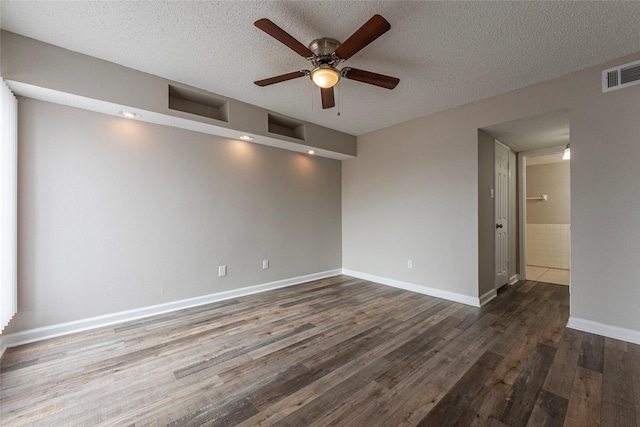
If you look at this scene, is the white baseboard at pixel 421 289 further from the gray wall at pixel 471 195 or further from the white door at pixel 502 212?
the white door at pixel 502 212

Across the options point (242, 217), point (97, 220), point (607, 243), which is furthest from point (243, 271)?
point (607, 243)

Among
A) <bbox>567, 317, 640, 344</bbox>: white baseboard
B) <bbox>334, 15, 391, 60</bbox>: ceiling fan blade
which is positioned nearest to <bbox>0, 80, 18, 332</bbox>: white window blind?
<bbox>334, 15, 391, 60</bbox>: ceiling fan blade

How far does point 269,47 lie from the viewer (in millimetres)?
2199

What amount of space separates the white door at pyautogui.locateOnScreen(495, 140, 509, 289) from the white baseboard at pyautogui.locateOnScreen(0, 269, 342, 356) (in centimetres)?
337

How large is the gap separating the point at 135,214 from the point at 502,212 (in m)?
5.11

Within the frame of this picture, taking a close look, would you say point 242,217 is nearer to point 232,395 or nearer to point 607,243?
point 232,395

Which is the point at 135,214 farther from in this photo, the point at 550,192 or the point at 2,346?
the point at 550,192

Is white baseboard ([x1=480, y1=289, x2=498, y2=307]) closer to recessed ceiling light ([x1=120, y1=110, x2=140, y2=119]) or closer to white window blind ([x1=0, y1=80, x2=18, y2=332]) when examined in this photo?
recessed ceiling light ([x1=120, y1=110, x2=140, y2=119])

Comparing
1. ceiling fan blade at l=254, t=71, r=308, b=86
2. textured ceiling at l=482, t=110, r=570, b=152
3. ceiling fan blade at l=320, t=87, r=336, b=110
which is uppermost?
ceiling fan blade at l=254, t=71, r=308, b=86

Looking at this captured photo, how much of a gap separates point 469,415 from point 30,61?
417cm

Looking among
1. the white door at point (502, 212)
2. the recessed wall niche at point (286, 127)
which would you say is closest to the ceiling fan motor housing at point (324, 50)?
the recessed wall niche at point (286, 127)

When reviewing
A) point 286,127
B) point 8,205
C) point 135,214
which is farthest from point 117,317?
point 286,127

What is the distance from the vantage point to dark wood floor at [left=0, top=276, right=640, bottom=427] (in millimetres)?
1485

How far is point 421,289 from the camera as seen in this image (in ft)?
12.3
